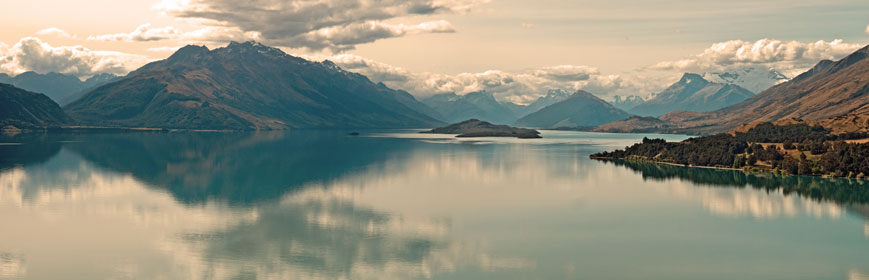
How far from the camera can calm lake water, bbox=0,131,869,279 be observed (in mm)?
64500

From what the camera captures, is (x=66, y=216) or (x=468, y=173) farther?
(x=468, y=173)

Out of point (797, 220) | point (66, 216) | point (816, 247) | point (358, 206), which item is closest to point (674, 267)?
point (816, 247)

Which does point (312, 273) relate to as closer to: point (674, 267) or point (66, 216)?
point (674, 267)

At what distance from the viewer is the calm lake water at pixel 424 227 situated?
64500 millimetres

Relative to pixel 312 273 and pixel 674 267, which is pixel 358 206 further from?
pixel 674 267

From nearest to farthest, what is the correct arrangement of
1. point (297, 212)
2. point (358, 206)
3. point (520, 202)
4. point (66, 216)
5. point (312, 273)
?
point (312, 273)
point (66, 216)
point (297, 212)
point (358, 206)
point (520, 202)

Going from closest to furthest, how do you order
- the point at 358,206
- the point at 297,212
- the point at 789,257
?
the point at 789,257 < the point at 297,212 < the point at 358,206

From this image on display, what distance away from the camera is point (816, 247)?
77.6 m

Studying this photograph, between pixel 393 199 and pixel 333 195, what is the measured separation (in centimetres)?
1264

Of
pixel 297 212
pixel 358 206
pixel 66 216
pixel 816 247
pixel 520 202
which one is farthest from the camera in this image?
pixel 520 202

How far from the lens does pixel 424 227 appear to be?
87125 millimetres

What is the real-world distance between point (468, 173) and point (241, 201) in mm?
74778

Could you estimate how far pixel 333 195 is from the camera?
120 meters

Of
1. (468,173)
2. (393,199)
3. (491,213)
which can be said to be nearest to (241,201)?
(393,199)
